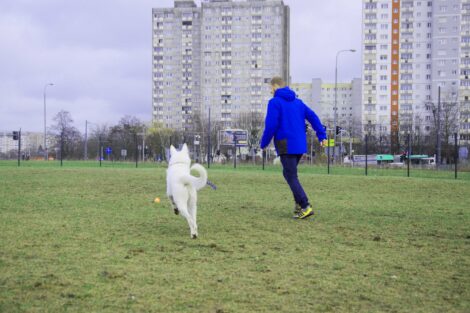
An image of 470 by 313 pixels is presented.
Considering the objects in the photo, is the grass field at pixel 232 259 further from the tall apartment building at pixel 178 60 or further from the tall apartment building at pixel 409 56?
the tall apartment building at pixel 178 60

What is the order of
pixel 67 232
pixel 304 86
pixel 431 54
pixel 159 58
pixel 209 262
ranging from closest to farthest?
pixel 209 262, pixel 67 232, pixel 431 54, pixel 159 58, pixel 304 86

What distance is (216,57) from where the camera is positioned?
358 ft

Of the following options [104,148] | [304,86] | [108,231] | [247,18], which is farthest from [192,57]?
[108,231]

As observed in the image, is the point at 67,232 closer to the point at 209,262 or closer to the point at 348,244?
the point at 209,262

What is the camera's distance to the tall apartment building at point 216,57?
351 feet

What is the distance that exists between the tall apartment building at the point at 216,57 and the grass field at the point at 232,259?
97667 millimetres

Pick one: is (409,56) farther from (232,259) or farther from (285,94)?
(232,259)

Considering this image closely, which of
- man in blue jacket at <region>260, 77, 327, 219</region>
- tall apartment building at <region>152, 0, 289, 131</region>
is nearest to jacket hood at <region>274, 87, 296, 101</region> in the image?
man in blue jacket at <region>260, 77, 327, 219</region>

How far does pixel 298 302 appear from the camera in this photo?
10.6ft

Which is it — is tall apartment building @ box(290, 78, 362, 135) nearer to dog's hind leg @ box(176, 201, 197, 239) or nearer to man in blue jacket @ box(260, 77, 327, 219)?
man in blue jacket @ box(260, 77, 327, 219)

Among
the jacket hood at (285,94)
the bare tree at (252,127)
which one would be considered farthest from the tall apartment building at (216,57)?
the jacket hood at (285,94)

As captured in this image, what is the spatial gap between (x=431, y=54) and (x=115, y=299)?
101m

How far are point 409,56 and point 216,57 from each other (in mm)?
42266

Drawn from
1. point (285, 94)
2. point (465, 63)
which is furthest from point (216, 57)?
point (285, 94)
